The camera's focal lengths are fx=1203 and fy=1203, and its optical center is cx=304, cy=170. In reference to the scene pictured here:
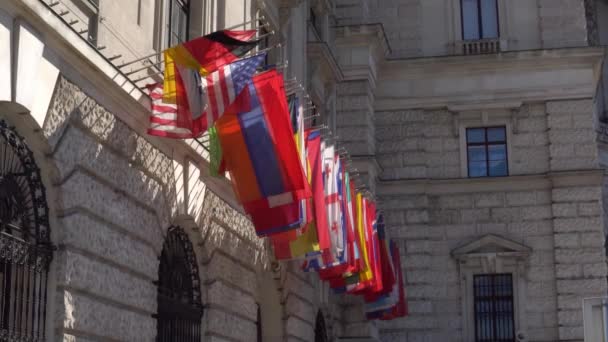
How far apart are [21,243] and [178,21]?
6.68 meters

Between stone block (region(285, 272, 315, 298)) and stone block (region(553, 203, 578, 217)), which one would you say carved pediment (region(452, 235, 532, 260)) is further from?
stone block (region(285, 272, 315, 298))

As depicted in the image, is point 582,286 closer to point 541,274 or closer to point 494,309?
point 541,274

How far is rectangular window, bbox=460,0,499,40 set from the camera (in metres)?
37.6

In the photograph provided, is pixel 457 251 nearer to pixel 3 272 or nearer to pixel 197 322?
pixel 197 322

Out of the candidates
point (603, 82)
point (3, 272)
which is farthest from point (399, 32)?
point (3, 272)

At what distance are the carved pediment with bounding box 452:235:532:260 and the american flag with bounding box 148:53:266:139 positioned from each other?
781 inches

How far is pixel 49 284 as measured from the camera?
1383 centimetres

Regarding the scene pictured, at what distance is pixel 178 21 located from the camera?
19172mm

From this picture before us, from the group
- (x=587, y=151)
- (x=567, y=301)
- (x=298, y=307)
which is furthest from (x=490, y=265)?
(x=298, y=307)

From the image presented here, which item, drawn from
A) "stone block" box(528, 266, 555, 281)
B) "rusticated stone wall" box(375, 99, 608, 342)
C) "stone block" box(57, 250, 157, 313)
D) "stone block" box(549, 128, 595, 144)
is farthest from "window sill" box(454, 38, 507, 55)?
"stone block" box(57, 250, 157, 313)

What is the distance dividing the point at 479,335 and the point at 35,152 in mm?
23313

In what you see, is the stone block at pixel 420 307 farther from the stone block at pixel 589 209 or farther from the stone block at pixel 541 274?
the stone block at pixel 589 209

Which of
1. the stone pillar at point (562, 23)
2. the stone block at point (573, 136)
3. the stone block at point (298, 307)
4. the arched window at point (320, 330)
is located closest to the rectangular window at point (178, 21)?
the stone block at point (298, 307)

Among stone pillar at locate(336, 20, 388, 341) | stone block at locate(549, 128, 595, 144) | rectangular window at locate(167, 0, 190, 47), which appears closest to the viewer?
rectangular window at locate(167, 0, 190, 47)
